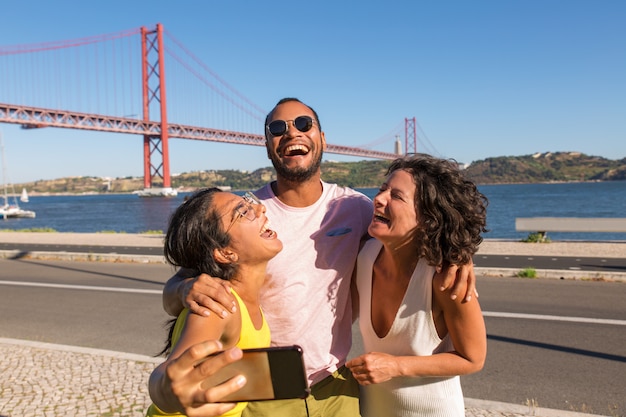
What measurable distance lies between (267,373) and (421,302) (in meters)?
0.85

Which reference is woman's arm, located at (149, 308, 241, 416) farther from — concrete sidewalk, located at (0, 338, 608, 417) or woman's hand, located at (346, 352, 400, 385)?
concrete sidewalk, located at (0, 338, 608, 417)

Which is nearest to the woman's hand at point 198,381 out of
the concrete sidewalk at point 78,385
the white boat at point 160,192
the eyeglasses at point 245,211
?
the eyeglasses at point 245,211

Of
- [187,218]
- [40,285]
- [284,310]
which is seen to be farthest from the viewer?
[40,285]

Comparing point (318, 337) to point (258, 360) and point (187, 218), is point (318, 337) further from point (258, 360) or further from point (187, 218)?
point (258, 360)

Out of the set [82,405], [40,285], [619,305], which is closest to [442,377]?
[82,405]

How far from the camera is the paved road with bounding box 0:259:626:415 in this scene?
14.2 ft

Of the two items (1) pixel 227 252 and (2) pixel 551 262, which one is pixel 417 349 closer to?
(1) pixel 227 252

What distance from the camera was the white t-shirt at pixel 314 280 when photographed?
2.15 metres

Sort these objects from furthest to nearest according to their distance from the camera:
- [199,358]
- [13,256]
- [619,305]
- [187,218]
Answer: [13,256]
[619,305]
[187,218]
[199,358]

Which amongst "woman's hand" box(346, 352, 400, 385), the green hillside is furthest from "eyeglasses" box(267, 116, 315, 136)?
the green hillside

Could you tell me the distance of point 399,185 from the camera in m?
2.01

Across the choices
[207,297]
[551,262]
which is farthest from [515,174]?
[207,297]

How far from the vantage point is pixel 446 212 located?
190 cm

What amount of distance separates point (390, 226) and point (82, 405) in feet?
10.0
